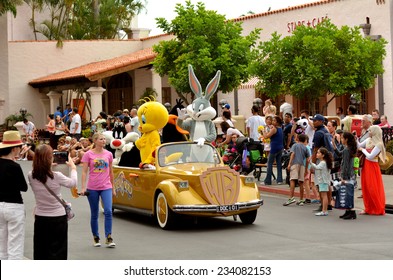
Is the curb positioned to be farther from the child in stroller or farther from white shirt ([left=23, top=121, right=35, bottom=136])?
white shirt ([left=23, top=121, right=35, bottom=136])

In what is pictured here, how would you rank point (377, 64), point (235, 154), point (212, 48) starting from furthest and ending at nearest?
point (212, 48)
point (377, 64)
point (235, 154)

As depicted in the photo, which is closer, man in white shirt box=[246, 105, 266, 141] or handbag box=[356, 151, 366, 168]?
handbag box=[356, 151, 366, 168]

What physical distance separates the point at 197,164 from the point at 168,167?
0.51m

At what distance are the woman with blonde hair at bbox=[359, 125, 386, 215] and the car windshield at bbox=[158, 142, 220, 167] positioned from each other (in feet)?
9.45

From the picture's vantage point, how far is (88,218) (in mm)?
16594

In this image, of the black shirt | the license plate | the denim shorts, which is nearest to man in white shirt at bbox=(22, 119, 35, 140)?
the denim shorts

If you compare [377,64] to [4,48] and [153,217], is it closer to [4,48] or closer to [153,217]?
[153,217]

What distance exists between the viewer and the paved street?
1209cm

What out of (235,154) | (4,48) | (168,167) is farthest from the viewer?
(4,48)

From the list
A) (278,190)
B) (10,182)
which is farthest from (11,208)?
(278,190)

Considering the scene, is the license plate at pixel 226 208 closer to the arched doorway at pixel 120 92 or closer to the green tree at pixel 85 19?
the arched doorway at pixel 120 92

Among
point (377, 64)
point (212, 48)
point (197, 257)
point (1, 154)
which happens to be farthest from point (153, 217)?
point (212, 48)

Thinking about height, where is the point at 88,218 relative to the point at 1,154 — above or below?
below

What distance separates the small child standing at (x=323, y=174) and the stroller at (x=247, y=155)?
5.79 meters
